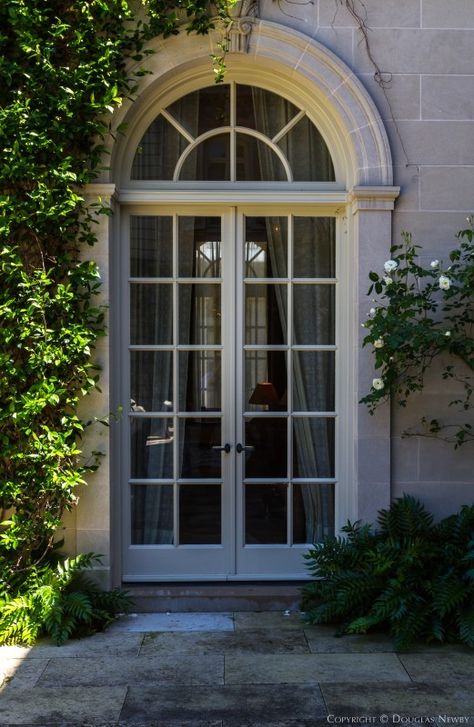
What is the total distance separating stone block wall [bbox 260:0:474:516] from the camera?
5297mm

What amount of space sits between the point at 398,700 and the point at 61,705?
1.70 meters

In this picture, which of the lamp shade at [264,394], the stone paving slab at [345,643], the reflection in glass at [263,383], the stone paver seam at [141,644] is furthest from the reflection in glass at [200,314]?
the stone paving slab at [345,643]

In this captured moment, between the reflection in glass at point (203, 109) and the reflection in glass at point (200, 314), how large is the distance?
1.08 meters

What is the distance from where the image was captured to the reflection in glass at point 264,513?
5605 mm

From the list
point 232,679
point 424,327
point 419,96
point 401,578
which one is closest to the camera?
point 232,679

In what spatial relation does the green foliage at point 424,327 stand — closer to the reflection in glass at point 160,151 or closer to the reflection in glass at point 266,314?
the reflection in glass at point 266,314

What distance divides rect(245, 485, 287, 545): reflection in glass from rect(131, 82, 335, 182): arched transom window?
217 cm

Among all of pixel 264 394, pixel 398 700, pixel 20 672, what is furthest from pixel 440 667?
pixel 20 672

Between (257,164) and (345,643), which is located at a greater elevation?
(257,164)

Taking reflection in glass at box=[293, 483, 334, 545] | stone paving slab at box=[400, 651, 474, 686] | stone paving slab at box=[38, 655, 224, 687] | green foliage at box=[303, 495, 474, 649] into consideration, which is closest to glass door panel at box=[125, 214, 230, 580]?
reflection in glass at box=[293, 483, 334, 545]

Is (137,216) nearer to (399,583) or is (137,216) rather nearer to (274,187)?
(274,187)

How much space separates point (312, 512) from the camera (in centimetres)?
561

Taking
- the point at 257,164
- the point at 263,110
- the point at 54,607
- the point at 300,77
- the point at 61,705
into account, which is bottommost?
the point at 61,705

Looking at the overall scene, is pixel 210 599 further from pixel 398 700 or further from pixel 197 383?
pixel 398 700
